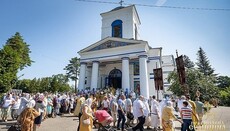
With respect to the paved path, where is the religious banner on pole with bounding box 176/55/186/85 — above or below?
above

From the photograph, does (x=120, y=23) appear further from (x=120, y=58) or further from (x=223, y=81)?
(x=223, y=81)

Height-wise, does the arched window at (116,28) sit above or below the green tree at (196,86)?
above

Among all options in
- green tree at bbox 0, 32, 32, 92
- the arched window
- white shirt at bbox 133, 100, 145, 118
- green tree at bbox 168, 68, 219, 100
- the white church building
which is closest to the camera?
white shirt at bbox 133, 100, 145, 118

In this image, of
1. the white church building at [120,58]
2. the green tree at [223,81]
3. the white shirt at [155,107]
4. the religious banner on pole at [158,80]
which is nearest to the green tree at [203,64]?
the green tree at [223,81]

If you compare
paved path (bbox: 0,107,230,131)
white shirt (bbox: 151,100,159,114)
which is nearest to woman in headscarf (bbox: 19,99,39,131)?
paved path (bbox: 0,107,230,131)

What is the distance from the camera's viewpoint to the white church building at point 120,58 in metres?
21.5

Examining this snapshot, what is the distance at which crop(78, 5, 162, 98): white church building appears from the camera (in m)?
21.5

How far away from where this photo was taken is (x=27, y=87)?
164 ft

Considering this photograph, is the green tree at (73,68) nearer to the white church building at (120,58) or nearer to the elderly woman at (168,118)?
the white church building at (120,58)

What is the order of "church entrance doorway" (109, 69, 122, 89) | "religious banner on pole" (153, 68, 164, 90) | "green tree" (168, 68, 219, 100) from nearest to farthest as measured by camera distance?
"religious banner on pole" (153, 68, 164, 90)
"green tree" (168, 68, 219, 100)
"church entrance doorway" (109, 69, 122, 89)

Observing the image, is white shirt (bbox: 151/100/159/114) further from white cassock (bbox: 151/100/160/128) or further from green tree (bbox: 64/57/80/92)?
green tree (bbox: 64/57/80/92)

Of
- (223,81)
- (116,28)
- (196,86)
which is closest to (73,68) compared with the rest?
(116,28)

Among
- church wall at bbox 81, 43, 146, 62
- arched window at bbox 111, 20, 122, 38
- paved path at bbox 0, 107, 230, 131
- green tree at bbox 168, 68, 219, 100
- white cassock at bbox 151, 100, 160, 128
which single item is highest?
arched window at bbox 111, 20, 122, 38

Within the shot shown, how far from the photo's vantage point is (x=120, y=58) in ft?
75.0
